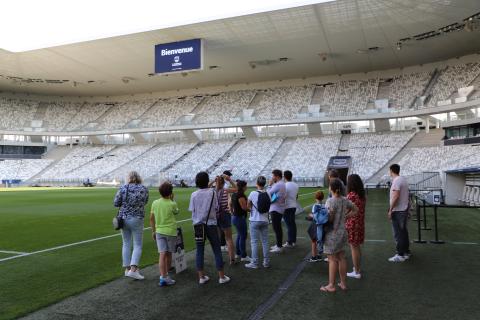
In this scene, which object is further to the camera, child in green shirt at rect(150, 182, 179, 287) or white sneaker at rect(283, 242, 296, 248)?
white sneaker at rect(283, 242, 296, 248)

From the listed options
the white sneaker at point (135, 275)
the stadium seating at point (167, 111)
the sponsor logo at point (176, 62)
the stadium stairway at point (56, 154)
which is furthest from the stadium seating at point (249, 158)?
the white sneaker at point (135, 275)

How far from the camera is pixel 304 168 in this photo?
160 feet

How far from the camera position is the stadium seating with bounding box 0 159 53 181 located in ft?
205

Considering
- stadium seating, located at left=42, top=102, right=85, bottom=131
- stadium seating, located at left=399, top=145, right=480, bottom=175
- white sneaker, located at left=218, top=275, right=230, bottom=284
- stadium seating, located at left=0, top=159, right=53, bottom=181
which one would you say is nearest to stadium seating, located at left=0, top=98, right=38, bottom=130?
stadium seating, located at left=42, top=102, right=85, bottom=131

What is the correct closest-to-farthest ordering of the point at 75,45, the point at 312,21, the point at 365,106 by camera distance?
the point at 312,21 < the point at 75,45 < the point at 365,106

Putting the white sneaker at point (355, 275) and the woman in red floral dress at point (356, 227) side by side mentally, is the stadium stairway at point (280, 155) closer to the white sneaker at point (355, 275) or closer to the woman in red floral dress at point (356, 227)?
the woman in red floral dress at point (356, 227)

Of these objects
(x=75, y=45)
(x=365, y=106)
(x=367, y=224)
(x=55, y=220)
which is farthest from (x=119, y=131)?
(x=367, y=224)

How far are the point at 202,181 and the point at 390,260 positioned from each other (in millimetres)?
4318

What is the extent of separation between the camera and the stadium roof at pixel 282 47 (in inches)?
1409

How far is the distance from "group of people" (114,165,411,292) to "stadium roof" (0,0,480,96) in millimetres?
29870

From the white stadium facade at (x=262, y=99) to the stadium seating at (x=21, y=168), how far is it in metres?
0.28

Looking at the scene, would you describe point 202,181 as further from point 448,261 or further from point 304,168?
point 304,168

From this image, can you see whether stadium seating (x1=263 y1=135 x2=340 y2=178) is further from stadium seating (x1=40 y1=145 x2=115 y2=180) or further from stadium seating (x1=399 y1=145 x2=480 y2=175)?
stadium seating (x1=40 y1=145 x2=115 y2=180)

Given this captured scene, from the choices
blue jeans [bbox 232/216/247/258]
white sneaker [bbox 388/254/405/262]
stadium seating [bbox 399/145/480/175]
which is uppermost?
stadium seating [bbox 399/145/480/175]
